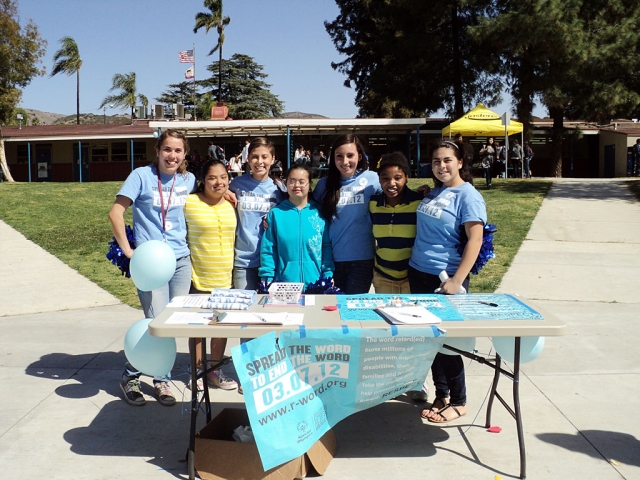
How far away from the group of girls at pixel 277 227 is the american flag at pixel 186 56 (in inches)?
1657

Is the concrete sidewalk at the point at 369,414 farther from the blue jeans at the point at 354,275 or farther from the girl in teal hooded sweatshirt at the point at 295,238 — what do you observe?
the girl in teal hooded sweatshirt at the point at 295,238

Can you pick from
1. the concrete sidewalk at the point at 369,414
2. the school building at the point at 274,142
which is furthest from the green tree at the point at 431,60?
the concrete sidewalk at the point at 369,414

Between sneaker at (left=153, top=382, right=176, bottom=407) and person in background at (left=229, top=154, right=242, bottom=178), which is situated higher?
person in background at (left=229, top=154, right=242, bottom=178)

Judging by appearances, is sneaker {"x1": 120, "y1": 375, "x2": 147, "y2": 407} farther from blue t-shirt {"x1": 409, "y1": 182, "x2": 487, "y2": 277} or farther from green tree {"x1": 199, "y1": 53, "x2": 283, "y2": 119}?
green tree {"x1": 199, "y1": 53, "x2": 283, "y2": 119}

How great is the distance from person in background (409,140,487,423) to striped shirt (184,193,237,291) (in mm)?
1207

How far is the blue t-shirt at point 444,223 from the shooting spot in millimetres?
3699

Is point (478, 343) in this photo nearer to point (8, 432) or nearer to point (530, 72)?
point (8, 432)

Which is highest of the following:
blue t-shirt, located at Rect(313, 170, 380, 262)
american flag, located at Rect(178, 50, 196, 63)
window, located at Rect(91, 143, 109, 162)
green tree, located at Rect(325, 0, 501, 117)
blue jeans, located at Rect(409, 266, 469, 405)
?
american flag, located at Rect(178, 50, 196, 63)

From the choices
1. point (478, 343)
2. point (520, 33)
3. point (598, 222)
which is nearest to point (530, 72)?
point (520, 33)

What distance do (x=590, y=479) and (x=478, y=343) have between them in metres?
2.31

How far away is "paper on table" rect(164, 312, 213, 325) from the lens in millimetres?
3172

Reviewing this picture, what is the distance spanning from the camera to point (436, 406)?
4043mm

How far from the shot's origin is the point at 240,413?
3676mm

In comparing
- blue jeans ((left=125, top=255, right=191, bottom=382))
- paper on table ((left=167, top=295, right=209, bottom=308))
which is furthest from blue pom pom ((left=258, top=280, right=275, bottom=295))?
blue jeans ((left=125, top=255, right=191, bottom=382))
